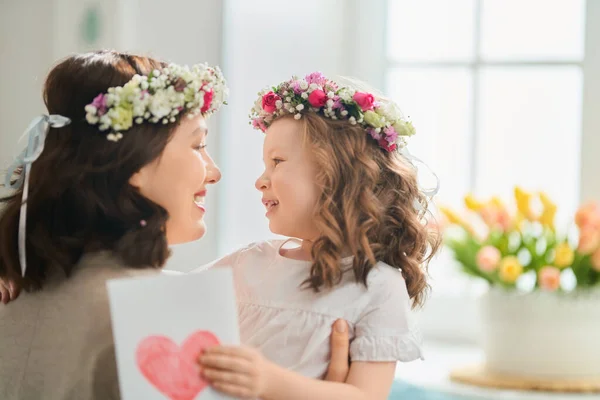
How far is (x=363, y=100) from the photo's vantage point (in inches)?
64.2

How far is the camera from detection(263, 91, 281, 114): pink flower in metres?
1.70

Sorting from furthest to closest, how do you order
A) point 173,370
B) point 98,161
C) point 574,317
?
point 574,317, point 98,161, point 173,370

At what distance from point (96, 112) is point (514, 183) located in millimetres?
1800

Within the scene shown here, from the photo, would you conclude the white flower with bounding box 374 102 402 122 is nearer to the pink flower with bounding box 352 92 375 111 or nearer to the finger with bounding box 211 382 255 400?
the pink flower with bounding box 352 92 375 111

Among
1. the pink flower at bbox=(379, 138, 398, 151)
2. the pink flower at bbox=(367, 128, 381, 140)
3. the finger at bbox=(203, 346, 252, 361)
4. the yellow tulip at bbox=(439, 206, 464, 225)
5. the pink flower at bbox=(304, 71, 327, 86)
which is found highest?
the pink flower at bbox=(304, 71, 327, 86)

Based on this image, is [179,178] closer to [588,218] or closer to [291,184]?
[291,184]

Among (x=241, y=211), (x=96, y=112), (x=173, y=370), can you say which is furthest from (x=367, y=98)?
(x=241, y=211)

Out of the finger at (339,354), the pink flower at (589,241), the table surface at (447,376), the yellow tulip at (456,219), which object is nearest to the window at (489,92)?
the table surface at (447,376)

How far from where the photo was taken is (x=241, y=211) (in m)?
2.82

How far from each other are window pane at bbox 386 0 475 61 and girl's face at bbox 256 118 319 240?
1416 mm

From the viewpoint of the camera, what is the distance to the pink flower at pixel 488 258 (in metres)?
2.18

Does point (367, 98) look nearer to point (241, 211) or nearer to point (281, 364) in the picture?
point (281, 364)

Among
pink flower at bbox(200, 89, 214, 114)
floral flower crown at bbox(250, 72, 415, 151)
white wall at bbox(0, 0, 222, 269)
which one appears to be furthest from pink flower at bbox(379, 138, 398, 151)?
white wall at bbox(0, 0, 222, 269)

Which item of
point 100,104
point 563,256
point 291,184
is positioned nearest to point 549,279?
point 563,256
